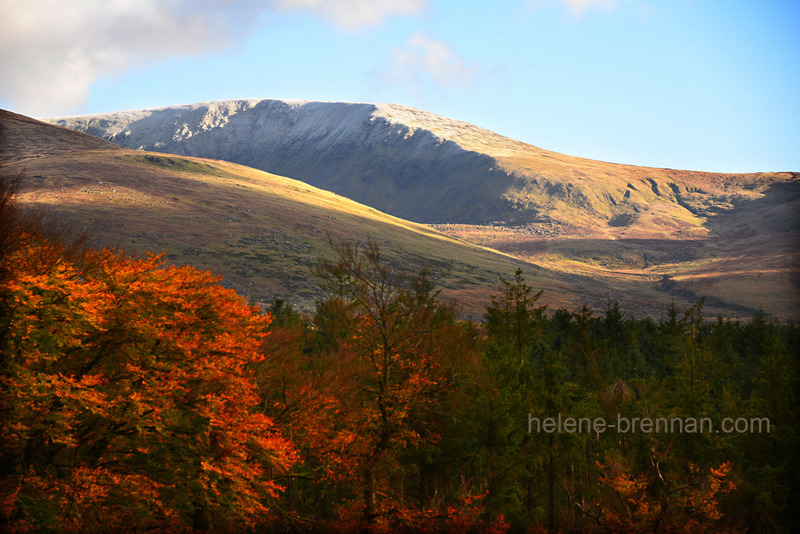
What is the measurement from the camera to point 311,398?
3177 centimetres

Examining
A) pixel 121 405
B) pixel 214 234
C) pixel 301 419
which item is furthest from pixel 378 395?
pixel 214 234

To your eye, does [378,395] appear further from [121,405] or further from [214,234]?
[214,234]

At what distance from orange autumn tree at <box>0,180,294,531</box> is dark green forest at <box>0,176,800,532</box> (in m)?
0.11

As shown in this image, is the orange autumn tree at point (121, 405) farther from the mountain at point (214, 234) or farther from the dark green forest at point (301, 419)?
the mountain at point (214, 234)

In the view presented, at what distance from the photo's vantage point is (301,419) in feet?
101

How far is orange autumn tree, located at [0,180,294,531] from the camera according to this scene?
22.5 metres

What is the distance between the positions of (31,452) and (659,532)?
28.2 metres

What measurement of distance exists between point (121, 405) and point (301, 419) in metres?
10.0

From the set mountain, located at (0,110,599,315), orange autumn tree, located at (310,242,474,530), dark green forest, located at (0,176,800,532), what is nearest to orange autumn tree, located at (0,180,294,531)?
dark green forest, located at (0,176,800,532)

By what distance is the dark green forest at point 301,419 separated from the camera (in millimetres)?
23422

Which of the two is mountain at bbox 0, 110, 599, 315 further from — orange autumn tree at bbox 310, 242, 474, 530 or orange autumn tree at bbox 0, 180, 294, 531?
orange autumn tree at bbox 0, 180, 294, 531

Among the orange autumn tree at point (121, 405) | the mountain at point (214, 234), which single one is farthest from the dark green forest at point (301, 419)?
the mountain at point (214, 234)

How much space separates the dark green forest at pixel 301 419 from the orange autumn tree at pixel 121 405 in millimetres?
112

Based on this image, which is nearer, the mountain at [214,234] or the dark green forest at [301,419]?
the dark green forest at [301,419]
